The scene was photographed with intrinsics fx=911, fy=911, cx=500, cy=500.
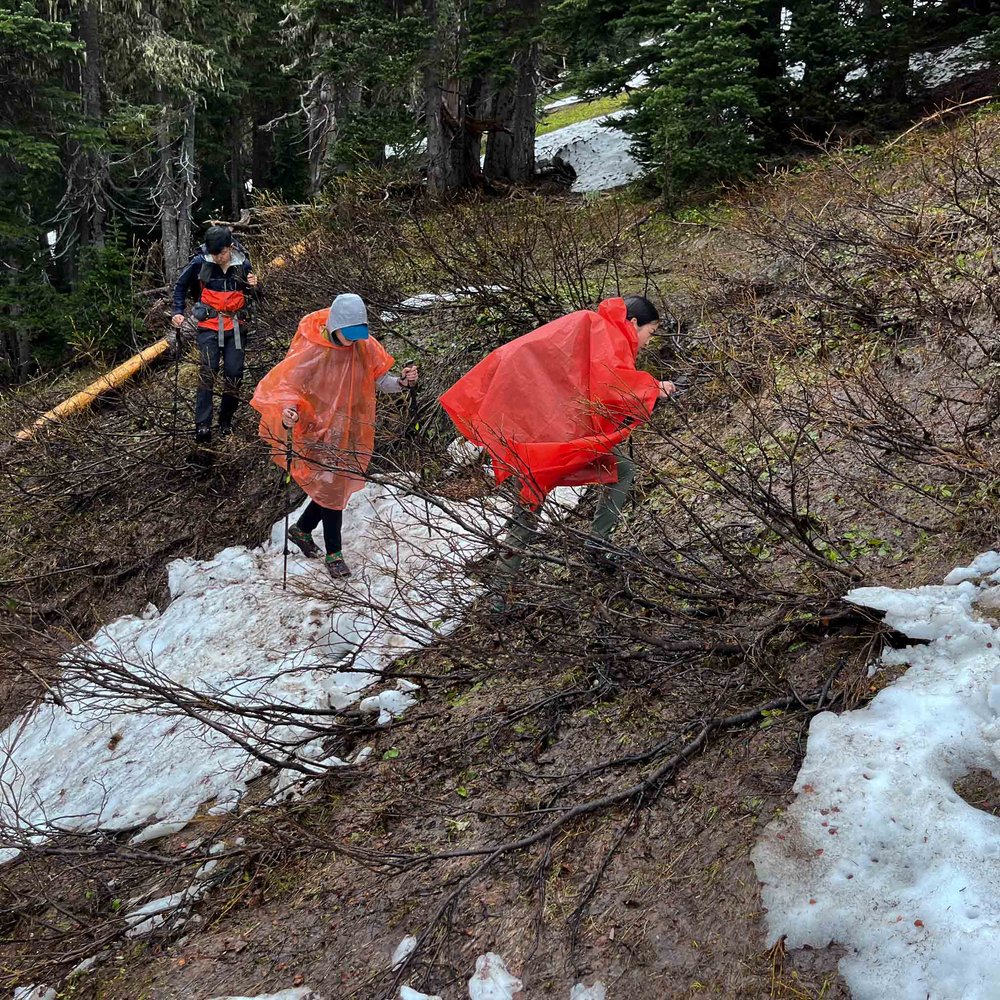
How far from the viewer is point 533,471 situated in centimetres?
426

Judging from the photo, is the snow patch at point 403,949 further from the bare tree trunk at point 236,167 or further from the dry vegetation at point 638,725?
the bare tree trunk at point 236,167

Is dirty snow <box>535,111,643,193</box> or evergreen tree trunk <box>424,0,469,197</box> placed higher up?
evergreen tree trunk <box>424,0,469,197</box>

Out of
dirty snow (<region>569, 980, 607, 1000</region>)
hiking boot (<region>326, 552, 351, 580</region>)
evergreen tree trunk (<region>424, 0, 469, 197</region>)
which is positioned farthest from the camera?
evergreen tree trunk (<region>424, 0, 469, 197</region>)

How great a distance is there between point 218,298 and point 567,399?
146 inches

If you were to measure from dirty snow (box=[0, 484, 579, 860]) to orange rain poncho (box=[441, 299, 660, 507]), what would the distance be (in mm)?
406

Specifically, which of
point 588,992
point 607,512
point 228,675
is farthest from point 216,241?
point 588,992

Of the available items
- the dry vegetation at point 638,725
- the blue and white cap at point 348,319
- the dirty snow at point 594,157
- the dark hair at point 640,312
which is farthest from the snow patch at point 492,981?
the dirty snow at point 594,157

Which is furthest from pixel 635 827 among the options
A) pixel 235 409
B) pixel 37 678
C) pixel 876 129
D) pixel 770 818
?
pixel 876 129

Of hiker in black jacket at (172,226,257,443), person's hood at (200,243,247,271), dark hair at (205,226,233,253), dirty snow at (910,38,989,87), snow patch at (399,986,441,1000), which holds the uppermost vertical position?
dirty snow at (910,38,989,87)

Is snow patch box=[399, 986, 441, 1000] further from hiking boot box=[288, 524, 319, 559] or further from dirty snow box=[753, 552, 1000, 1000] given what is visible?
hiking boot box=[288, 524, 319, 559]

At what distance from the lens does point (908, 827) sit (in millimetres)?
2727

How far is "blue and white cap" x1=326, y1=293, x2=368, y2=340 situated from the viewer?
5.42 meters

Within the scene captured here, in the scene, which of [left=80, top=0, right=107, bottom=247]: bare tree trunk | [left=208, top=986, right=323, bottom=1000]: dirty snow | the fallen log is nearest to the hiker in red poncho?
[left=208, top=986, right=323, bottom=1000]: dirty snow

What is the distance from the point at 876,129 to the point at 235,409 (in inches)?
276
